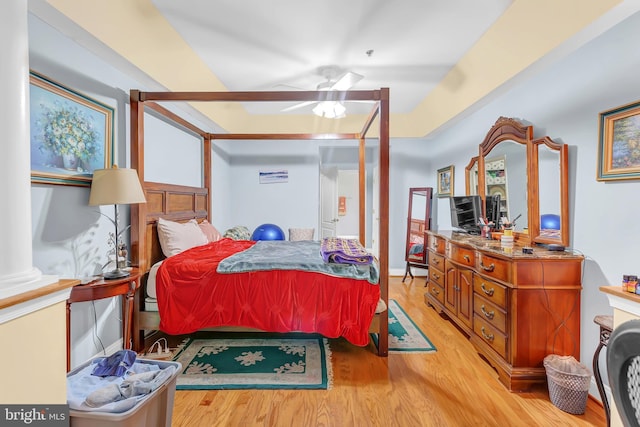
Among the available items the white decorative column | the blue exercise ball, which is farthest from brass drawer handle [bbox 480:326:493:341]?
the blue exercise ball

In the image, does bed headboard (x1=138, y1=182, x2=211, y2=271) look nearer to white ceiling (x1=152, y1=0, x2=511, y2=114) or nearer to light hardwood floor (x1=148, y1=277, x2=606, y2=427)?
light hardwood floor (x1=148, y1=277, x2=606, y2=427)

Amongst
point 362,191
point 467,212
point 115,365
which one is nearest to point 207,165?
point 362,191

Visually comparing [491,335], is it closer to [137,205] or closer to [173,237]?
[173,237]

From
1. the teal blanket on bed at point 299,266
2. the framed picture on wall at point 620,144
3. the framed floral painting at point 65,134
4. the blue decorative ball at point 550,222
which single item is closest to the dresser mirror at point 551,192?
the blue decorative ball at point 550,222

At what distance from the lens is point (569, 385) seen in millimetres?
1810

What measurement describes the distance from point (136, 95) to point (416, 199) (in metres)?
4.23

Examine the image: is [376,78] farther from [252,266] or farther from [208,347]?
[208,347]

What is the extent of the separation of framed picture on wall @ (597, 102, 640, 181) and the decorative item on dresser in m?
0.29

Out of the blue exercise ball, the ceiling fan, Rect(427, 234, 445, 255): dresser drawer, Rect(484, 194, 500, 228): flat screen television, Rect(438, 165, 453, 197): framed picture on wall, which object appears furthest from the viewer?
the blue exercise ball

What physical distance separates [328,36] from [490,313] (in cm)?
275

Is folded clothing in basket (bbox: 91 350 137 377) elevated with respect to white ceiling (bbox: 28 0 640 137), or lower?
lower

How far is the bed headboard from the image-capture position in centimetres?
271

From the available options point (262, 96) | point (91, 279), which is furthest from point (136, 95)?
point (91, 279)

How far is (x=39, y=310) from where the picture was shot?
109 cm
